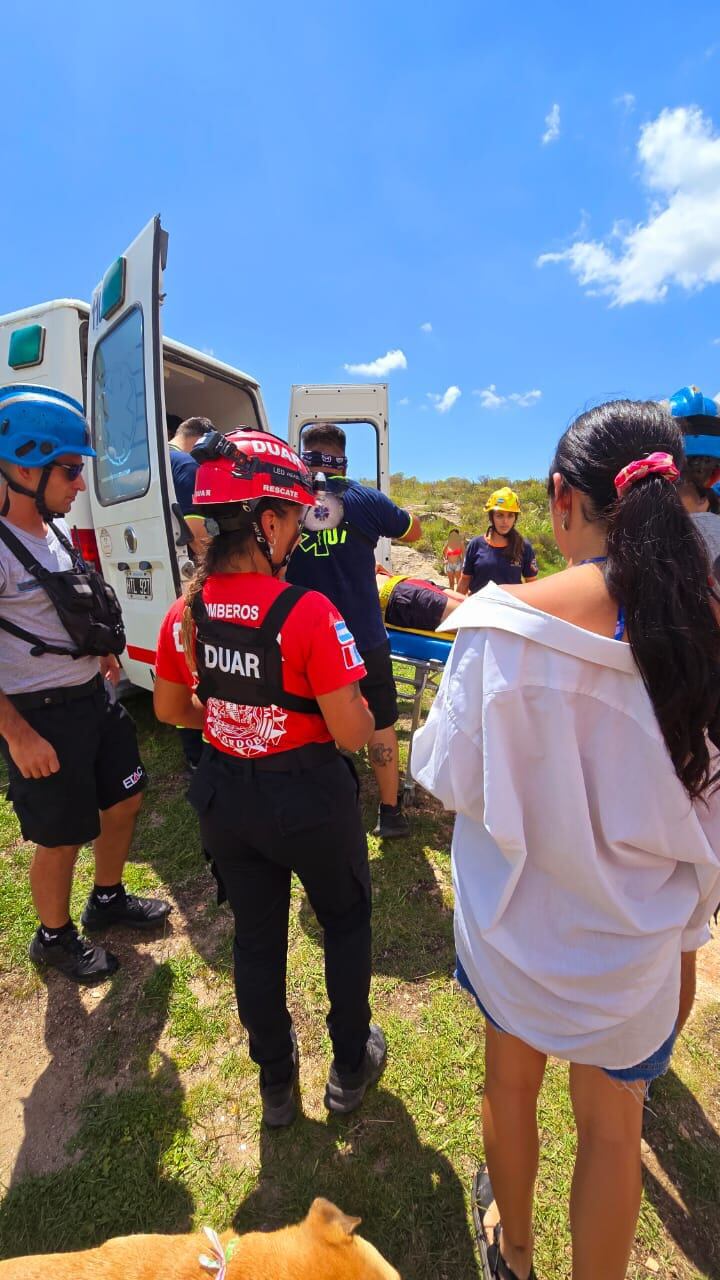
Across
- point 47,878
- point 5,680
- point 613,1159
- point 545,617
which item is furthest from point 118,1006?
point 545,617

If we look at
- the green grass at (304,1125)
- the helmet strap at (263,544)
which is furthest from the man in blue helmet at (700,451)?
the green grass at (304,1125)

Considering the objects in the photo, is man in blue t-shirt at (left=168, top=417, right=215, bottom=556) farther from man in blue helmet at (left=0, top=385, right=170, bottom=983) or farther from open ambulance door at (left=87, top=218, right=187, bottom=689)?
man in blue helmet at (left=0, top=385, right=170, bottom=983)

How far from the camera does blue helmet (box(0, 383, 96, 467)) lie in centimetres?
191

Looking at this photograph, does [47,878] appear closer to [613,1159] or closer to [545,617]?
[613,1159]

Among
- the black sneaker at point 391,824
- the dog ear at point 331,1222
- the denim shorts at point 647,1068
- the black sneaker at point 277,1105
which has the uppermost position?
the denim shorts at point 647,1068

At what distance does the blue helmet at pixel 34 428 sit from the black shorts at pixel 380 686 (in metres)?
1.64

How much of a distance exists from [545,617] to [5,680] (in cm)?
200

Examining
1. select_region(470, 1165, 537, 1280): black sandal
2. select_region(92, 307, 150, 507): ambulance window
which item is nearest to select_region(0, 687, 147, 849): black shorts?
select_region(92, 307, 150, 507): ambulance window

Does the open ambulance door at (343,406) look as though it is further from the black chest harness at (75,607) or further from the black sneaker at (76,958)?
the black sneaker at (76,958)

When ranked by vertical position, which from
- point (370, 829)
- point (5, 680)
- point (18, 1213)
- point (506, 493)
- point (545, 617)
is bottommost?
point (18, 1213)

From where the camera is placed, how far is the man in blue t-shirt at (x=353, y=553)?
270 cm

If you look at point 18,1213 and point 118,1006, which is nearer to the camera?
point 18,1213

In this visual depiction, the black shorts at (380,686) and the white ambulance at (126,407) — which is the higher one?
the white ambulance at (126,407)

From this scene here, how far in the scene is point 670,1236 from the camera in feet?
5.09
